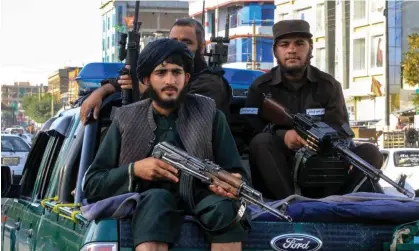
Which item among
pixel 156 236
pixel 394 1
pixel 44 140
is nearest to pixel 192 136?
pixel 156 236

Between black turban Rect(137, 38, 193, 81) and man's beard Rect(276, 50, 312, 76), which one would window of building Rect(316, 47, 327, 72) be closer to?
man's beard Rect(276, 50, 312, 76)

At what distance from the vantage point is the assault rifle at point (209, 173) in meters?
4.64

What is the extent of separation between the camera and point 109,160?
5113 mm

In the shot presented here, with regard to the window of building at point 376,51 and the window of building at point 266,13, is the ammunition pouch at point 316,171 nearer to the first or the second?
the window of building at point 376,51

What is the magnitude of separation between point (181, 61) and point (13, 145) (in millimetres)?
25741

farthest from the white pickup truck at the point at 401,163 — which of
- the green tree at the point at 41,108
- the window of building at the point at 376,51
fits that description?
the green tree at the point at 41,108

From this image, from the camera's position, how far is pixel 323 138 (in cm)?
615

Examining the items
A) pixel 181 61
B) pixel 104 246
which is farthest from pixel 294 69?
pixel 104 246

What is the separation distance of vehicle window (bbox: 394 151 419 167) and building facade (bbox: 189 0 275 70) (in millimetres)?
45874

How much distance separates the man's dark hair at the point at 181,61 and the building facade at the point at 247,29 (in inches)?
2626

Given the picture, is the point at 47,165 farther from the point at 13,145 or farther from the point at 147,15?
the point at 147,15

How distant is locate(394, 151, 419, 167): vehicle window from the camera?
25578mm

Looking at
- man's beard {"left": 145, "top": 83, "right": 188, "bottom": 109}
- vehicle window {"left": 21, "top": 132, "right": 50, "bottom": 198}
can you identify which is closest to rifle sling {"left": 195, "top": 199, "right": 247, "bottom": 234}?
man's beard {"left": 145, "top": 83, "right": 188, "bottom": 109}

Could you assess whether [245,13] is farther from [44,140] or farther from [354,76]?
[44,140]
